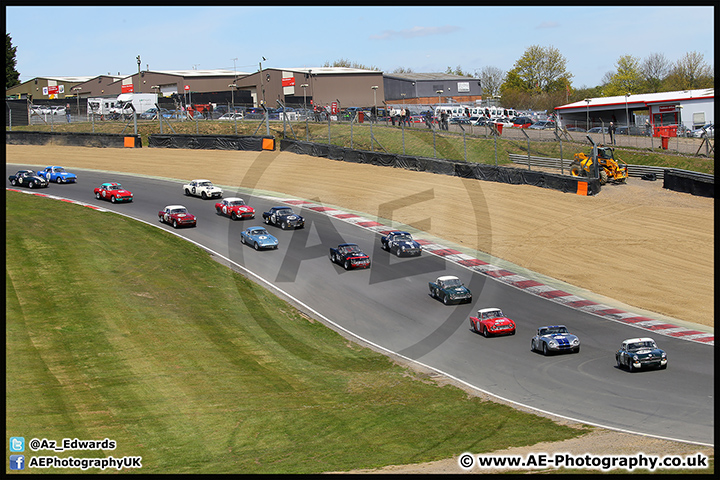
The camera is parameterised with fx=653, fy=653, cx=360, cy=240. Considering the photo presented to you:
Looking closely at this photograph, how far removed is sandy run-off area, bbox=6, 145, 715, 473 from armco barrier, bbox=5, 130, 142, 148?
1.43 meters

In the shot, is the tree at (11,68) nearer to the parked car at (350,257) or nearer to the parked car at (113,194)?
the parked car at (113,194)

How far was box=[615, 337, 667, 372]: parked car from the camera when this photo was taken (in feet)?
65.0

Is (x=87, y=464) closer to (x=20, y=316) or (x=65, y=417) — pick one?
(x=65, y=417)

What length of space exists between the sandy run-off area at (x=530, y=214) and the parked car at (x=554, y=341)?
5.75m

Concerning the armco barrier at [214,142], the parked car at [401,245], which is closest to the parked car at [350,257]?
the parked car at [401,245]

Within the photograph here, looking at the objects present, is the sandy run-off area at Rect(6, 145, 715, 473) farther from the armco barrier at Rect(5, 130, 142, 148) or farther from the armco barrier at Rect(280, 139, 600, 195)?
the armco barrier at Rect(5, 130, 142, 148)

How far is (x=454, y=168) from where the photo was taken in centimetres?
4631

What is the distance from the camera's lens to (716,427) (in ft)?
49.0

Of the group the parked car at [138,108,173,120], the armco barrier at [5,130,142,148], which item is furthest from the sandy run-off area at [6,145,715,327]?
the parked car at [138,108,173,120]

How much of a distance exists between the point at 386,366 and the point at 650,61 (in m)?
134

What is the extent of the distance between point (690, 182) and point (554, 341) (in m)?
26.6

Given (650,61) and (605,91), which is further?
(650,61)
